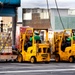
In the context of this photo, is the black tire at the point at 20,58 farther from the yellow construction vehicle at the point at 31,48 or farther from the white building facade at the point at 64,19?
the white building facade at the point at 64,19

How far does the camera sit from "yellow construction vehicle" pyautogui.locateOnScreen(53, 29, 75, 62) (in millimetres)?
19969

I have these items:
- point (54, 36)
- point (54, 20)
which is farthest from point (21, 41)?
point (54, 20)

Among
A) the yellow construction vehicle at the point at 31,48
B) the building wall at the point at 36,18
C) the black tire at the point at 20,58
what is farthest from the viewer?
the building wall at the point at 36,18

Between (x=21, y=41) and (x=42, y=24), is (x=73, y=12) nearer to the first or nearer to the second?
(x=42, y=24)

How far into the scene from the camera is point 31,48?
63.4ft

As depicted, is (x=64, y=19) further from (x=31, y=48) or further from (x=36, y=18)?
(x=31, y=48)

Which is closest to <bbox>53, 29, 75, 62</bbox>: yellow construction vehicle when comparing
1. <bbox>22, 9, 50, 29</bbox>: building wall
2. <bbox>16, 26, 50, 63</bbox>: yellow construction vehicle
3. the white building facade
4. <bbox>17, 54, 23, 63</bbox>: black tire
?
<bbox>16, 26, 50, 63</bbox>: yellow construction vehicle

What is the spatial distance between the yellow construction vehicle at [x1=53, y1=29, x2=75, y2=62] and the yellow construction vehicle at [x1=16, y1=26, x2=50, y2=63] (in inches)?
41.8

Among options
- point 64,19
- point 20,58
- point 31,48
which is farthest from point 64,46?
point 64,19

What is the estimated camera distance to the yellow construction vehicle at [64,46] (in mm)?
19969

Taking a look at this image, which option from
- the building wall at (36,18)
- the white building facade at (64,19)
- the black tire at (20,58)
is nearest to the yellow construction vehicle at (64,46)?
the black tire at (20,58)

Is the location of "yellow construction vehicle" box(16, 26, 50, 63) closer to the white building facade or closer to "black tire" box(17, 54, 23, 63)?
"black tire" box(17, 54, 23, 63)

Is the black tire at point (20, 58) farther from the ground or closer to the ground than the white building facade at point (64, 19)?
closer to the ground

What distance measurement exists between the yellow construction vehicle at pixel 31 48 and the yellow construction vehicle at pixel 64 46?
41.8 inches
